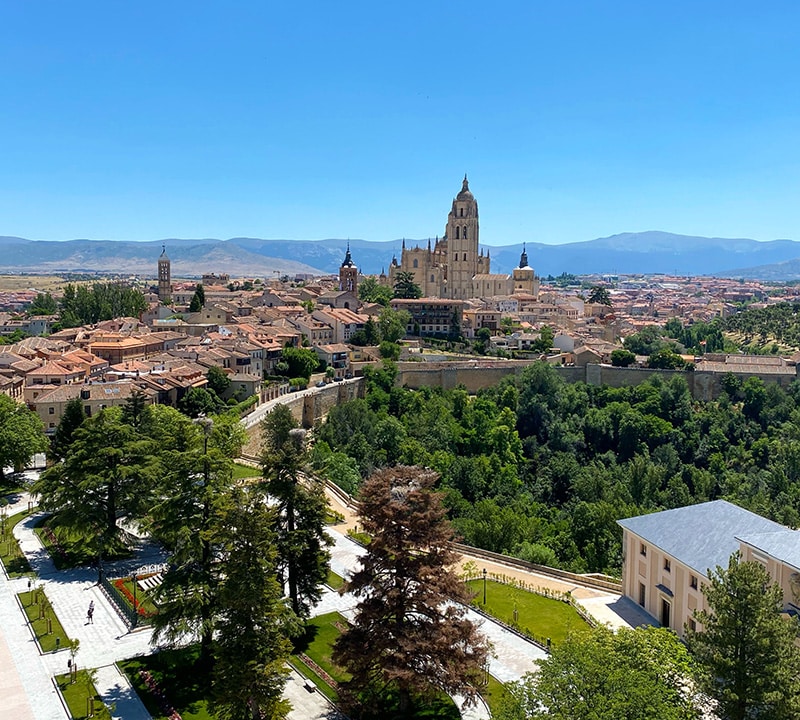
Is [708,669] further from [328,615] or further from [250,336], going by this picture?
[250,336]

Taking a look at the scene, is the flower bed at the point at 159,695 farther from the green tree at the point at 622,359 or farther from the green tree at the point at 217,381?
the green tree at the point at 622,359

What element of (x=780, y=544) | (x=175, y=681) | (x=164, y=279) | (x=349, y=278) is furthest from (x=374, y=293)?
(x=175, y=681)

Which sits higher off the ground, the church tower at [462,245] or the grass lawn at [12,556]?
the church tower at [462,245]

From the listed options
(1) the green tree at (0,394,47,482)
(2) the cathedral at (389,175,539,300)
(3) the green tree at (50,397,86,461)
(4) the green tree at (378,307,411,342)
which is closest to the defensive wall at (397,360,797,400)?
(4) the green tree at (378,307,411,342)

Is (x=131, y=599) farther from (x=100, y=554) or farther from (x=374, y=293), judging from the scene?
(x=374, y=293)

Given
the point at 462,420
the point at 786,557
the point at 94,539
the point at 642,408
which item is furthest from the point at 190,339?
the point at 786,557

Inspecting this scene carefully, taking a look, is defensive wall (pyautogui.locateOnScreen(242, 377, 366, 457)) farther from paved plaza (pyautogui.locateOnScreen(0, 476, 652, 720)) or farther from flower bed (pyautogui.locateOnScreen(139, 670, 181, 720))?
flower bed (pyautogui.locateOnScreen(139, 670, 181, 720))

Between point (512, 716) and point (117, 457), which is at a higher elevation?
point (117, 457)

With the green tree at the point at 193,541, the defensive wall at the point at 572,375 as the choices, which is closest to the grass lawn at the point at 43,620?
the green tree at the point at 193,541
